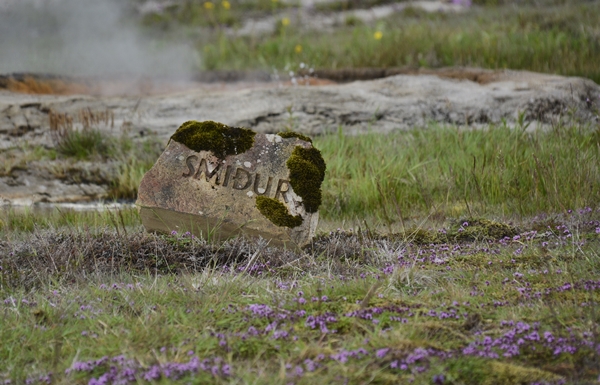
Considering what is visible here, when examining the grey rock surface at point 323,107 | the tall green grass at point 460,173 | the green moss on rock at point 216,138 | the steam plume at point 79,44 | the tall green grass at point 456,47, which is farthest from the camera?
the steam plume at point 79,44

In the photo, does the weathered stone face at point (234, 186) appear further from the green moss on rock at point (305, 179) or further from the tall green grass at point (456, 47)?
the tall green grass at point (456, 47)

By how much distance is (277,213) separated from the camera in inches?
155

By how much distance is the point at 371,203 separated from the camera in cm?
521

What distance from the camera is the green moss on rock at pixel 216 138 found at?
162 inches

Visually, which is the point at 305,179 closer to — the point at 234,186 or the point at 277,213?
the point at 277,213

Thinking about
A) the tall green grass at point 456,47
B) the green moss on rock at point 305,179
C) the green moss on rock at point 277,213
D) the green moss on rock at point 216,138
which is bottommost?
the green moss on rock at point 277,213

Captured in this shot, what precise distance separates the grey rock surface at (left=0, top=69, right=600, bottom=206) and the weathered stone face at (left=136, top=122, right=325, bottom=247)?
99.0 inches

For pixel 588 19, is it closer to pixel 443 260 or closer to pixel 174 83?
pixel 174 83

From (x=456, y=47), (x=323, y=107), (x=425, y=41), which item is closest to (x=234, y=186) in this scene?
(x=323, y=107)

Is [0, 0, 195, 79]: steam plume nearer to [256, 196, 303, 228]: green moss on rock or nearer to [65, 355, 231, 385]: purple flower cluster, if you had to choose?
[256, 196, 303, 228]: green moss on rock

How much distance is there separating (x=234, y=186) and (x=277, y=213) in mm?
339

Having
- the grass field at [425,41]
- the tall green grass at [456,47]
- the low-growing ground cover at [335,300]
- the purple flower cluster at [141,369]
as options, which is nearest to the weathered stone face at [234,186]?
the low-growing ground cover at [335,300]

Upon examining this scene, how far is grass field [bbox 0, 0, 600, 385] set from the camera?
241 centimetres

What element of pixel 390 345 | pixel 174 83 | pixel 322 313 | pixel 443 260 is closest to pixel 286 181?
pixel 443 260
